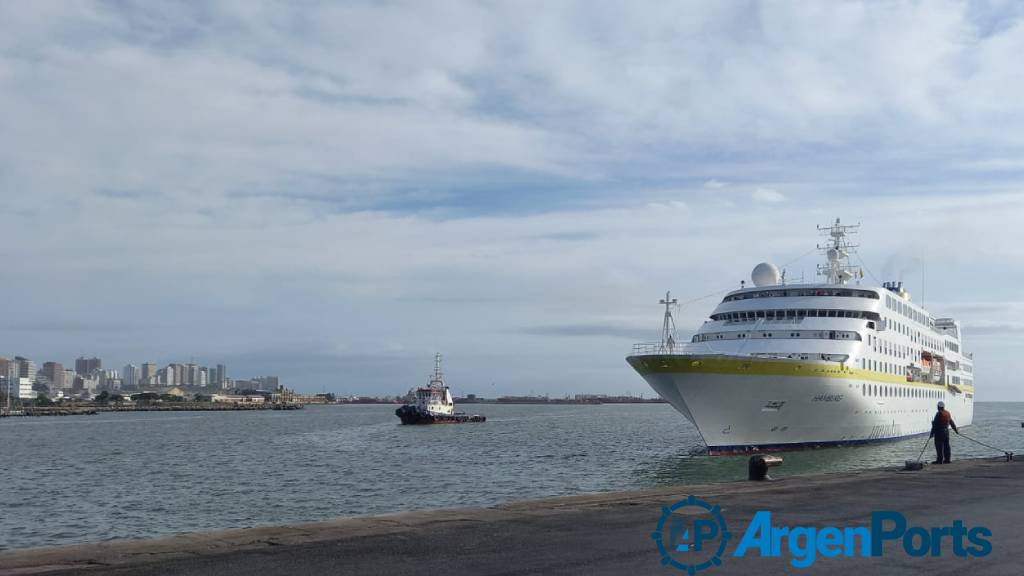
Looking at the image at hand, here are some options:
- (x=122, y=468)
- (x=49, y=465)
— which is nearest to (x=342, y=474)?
(x=122, y=468)

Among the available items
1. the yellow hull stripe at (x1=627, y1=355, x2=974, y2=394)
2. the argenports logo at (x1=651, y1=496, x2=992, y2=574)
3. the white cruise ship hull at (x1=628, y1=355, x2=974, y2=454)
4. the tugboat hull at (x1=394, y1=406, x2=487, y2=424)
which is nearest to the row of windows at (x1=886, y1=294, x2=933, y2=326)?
the white cruise ship hull at (x1=628, y1=355, x2=974, y2=454)

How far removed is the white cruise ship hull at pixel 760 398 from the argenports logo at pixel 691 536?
2535cm

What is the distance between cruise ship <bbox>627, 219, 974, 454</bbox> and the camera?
40.7 metres

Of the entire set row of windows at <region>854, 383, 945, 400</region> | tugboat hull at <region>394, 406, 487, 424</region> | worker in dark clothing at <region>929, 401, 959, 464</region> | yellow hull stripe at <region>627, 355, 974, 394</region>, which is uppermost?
yellow hull stripe at <region>627, 355, 974, 394</region>

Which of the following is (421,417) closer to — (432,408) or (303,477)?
(432,408)

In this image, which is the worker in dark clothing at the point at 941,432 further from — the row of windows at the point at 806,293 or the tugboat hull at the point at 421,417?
the tugboat hull at the point at 421,417

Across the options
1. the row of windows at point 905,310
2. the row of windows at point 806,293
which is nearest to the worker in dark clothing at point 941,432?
the row of windows at point 806,293

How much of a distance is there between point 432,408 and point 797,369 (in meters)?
71.4

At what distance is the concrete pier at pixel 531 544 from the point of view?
9672 mm

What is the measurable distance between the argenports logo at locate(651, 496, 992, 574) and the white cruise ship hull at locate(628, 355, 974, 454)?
1039 inches

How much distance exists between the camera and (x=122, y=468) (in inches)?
1838

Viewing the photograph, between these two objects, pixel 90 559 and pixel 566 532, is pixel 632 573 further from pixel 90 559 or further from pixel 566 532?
pixel 90 559

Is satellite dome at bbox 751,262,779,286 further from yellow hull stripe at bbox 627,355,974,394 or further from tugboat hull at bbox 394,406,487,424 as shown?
tugboat hull at bbox 394,406,487,424

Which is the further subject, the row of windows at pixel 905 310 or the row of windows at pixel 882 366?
the row of windows at pixel 905 310
